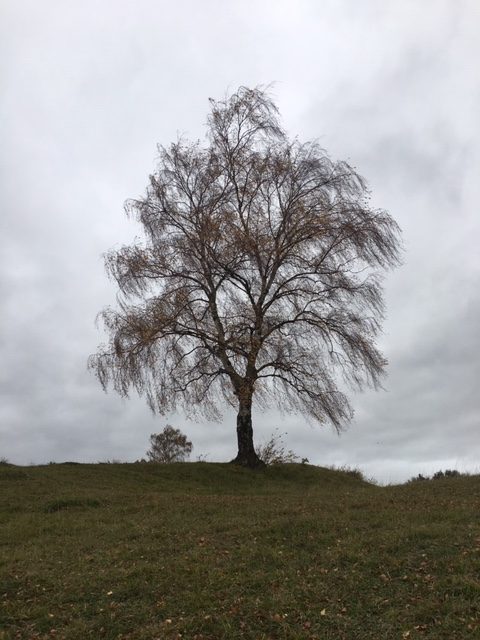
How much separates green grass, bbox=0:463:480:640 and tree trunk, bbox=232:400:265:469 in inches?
357

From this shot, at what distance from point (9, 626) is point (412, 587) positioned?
5.42 meters

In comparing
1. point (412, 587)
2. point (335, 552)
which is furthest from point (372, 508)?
point (412, 587)

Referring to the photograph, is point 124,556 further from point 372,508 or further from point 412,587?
point 372,508

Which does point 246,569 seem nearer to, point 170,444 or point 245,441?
point 245,441

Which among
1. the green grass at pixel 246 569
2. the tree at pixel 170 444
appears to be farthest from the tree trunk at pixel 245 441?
the tree at pixel 170 444

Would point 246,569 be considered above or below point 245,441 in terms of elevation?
below

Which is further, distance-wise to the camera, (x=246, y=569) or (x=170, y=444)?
(x=170, y=444)

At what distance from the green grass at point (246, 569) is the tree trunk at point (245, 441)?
29.8 feet

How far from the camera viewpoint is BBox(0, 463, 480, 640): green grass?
7.04 metres

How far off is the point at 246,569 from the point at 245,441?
51.0 feet

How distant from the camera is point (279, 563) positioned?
354 inches

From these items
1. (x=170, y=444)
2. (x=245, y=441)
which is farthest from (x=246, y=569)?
(x=170, y=444)

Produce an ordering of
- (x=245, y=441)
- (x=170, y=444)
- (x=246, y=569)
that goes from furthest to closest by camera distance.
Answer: (x=170, y=444) → (x=245, y=441) → (x=246, y=569)

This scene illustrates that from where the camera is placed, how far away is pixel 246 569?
8.81 metres
